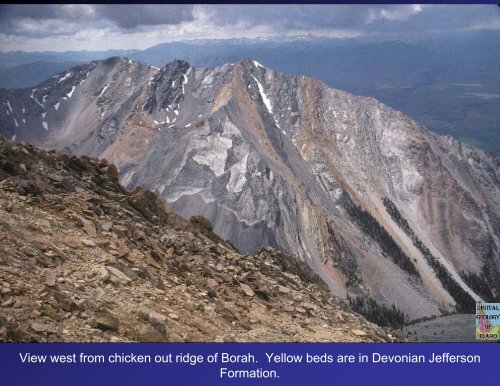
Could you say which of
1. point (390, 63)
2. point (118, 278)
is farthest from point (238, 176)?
point (118, 278)

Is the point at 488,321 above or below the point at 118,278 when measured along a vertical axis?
below

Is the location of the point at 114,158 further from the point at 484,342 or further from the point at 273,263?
the point at 484,342

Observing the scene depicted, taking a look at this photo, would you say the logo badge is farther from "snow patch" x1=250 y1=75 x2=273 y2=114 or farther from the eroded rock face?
"snow patch" x1=250 y1=75 x2=273 y2=114

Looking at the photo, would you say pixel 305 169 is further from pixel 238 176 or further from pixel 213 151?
pixel 238 176

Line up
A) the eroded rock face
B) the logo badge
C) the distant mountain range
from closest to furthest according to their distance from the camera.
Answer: the logo badge → the distant mountain range → the eroded rock face

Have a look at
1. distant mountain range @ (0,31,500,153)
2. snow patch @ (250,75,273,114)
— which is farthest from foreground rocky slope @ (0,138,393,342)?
snow patch @ (250,75,273,114)

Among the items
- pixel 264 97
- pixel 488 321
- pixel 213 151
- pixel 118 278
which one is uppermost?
pixel 118 278
